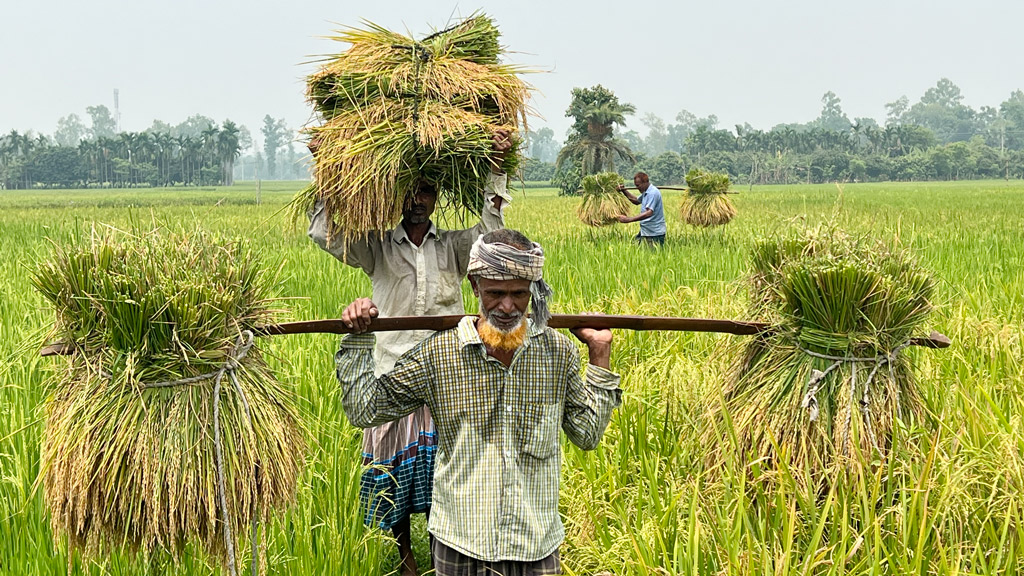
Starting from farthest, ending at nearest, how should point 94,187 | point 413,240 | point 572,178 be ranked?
point 94,187 < point 572,178 < point 413,240

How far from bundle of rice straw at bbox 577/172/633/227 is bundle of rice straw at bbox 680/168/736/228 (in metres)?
1.02

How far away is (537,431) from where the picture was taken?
2.00 meters

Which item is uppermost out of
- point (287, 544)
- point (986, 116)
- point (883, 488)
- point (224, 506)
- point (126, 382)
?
point (986, 116)

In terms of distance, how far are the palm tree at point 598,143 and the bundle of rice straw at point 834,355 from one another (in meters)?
32.0

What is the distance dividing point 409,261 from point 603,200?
9.44 meters

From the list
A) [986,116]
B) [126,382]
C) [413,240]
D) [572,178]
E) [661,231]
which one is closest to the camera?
[126,382]

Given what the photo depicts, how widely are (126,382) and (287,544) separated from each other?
952mm

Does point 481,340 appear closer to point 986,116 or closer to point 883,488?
point 883,488

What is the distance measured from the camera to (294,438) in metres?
2.12

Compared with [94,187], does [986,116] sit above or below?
above

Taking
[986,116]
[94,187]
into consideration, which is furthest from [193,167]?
[986,116]

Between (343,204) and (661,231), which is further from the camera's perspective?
(661,231)

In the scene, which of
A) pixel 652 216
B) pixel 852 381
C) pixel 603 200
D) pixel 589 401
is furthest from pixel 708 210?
pixel 589 401

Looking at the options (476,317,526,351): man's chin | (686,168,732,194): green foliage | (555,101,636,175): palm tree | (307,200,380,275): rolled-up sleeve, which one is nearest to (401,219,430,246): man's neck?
(307,200,380,275): rolled-up sleeve
